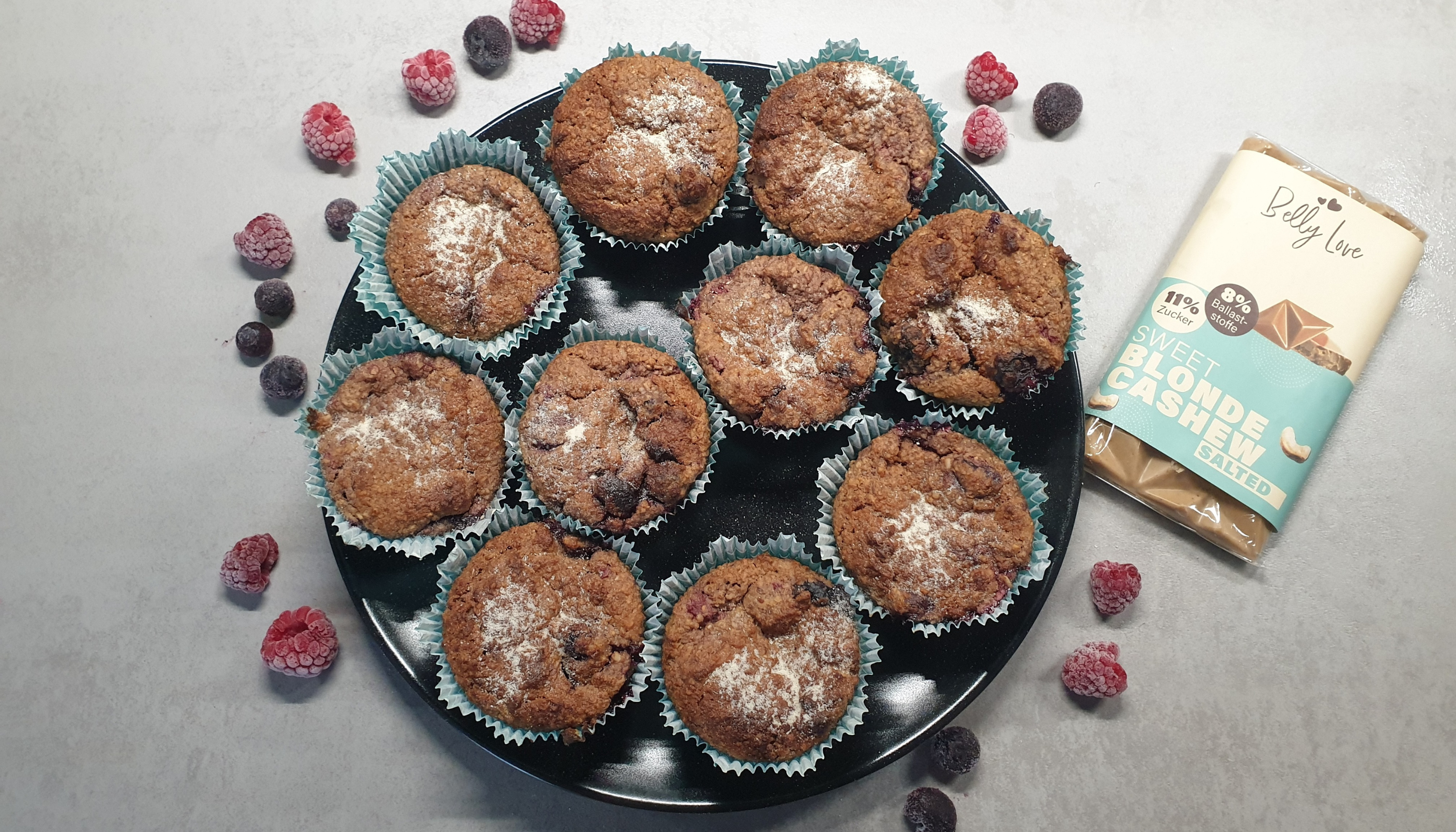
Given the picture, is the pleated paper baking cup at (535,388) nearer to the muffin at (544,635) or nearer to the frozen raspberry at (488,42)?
the muffin at (544,635)

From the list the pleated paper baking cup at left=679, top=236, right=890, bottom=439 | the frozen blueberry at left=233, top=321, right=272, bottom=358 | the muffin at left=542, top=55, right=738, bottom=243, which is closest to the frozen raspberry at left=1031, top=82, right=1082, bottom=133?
the pleated paper baking cup at left=679, top=236, right=890, bottom=439

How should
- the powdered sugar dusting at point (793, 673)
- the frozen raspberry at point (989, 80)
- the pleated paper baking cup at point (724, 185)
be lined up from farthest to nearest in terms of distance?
the frozen raspberry at point (989, 80)
the pleated paper baking cup at point (724, 185)
the powdered sugar dusting at point (793, 673)

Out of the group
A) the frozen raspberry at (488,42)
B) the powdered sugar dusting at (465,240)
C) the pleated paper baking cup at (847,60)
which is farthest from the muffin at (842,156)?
the frozen raspberry at (488,42)

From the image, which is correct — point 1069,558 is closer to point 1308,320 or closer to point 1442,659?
point 1308,320

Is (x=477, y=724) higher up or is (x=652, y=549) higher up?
(x=652, y=549)

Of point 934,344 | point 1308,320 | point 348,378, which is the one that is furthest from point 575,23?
point 1308,320

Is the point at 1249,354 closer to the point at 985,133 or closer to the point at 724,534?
the point at 985,133

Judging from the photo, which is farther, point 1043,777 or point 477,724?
point 1043,777
